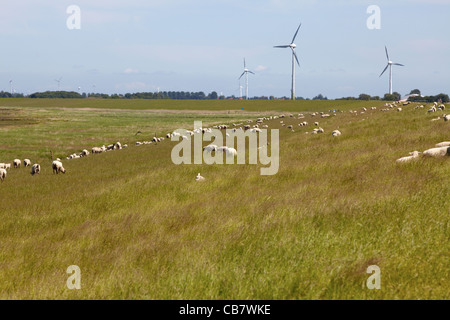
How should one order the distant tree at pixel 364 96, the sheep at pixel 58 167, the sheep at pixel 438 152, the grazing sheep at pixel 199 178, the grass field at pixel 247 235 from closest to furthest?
the grass field at pixel 247 235 → the sheep at pixel 438 152 → the grazing sheep at pixel 199 178 → the sheep at pixel 58 167 → the distant tree at pixel 364 96

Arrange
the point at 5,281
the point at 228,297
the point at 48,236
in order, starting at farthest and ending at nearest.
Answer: the point at 48,236
the point at 5,281
the point at 228,297

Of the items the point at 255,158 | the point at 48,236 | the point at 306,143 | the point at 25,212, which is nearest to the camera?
the point at 48,236

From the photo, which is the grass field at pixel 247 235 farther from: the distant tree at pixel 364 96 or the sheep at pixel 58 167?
the distant tree at pixel 364 96

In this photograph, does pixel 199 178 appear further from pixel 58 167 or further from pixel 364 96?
pixel 364 96

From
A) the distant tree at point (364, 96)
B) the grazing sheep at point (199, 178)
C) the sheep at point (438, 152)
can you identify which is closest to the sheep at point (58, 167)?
the grazing sheep at point (199, 178)

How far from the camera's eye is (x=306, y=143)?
Answer: 21.4 meters

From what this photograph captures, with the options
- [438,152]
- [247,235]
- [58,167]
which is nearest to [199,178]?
[247,235]

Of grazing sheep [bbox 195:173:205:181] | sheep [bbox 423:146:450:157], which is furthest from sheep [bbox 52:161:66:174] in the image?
sheep [bbox 423:146:450:157]

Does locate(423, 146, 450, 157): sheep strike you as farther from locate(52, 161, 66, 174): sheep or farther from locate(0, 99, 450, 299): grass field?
locate(52, 161, 66, 174): sheep

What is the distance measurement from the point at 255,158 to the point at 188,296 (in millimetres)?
12273

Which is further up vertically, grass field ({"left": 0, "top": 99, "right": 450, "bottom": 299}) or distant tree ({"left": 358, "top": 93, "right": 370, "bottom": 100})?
distant tree ({"left": 358, "top": 93, "right": 370, "bottom": 100})

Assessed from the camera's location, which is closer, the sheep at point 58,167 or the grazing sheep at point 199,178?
the grazing sheep at point 199,178
